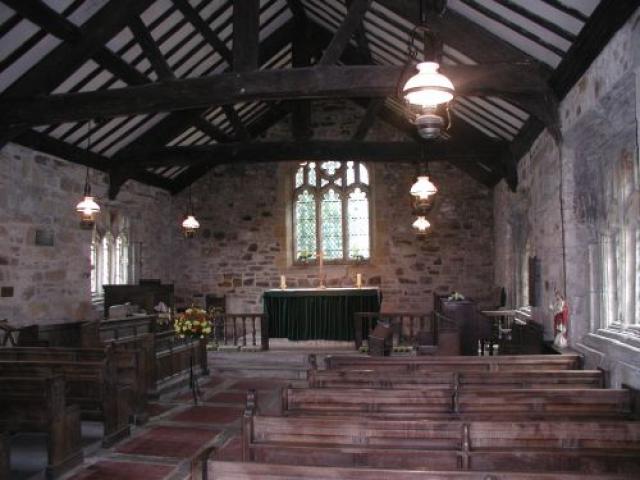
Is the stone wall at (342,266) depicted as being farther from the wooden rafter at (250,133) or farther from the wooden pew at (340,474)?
the wooden pew at (340,474)

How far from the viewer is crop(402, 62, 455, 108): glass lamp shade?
150 inches

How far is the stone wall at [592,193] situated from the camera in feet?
15.8

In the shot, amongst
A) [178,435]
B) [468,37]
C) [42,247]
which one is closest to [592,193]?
[468,37]

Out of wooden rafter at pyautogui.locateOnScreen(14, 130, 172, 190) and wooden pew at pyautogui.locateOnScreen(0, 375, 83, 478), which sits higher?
wooden rafter at pyautogui.locateOnScreen(14, 130, 172, 190)

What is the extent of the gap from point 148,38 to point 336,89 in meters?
2.59

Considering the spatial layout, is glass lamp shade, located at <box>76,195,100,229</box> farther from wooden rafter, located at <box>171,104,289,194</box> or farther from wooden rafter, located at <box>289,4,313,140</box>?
wooden rafter, located at <box>171,104,289,194</box>

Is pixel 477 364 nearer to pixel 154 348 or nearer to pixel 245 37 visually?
pixel 154 348

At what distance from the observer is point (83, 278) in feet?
33.7

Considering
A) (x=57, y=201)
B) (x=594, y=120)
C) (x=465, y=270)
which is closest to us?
(x=594, y=120)

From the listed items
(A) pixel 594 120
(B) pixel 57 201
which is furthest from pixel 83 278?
(A) pixel 594 120

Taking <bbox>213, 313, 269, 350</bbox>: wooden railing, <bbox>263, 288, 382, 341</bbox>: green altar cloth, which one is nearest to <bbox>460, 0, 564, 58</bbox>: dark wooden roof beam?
<bbox>263, 288, 382, 341</bbox>: green altar cloth

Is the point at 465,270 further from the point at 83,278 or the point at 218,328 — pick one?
the point at 83,278

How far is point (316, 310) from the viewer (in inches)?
443

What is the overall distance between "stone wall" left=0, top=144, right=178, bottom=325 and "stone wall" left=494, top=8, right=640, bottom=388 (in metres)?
7.75
